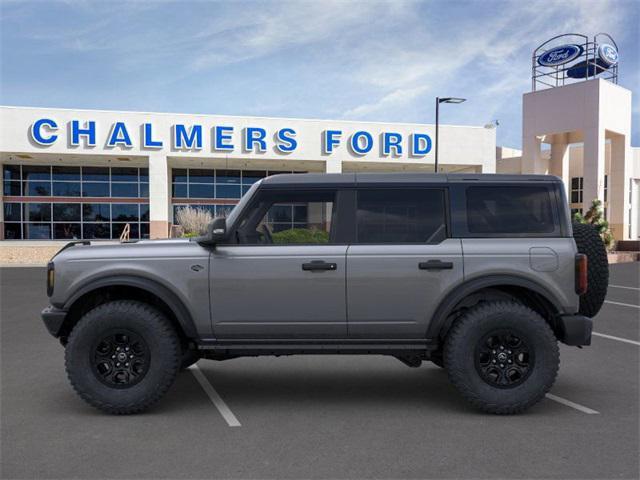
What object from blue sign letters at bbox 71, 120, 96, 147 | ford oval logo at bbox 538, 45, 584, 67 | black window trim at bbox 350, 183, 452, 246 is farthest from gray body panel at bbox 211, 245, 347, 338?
ford oval logo at bbox 538, 45, 584, 67

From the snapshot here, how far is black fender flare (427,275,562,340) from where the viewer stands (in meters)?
4.77

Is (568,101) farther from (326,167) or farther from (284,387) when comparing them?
(284,387)

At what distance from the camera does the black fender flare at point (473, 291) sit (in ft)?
15.7

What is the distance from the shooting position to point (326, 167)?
32438 mm

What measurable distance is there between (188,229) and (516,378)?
22.5m

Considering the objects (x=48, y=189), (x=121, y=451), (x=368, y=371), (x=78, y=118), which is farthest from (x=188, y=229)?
(x=121, y=451)

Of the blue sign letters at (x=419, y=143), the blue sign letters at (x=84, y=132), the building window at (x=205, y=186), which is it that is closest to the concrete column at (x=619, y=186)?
the blue sign letters at (x=419, y=143)

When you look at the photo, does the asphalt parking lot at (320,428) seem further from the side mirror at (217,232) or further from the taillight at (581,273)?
the side mirror at (217,232)

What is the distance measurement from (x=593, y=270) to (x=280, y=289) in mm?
2881

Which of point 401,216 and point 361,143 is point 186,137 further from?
point 401,216

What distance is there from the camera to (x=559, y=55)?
3117 cm

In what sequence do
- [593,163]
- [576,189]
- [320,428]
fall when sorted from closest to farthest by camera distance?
[320,428] < [593,163] < [576,189]

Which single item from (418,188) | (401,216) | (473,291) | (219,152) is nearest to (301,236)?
(401,216)

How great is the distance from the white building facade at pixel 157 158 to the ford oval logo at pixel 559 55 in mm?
4791
